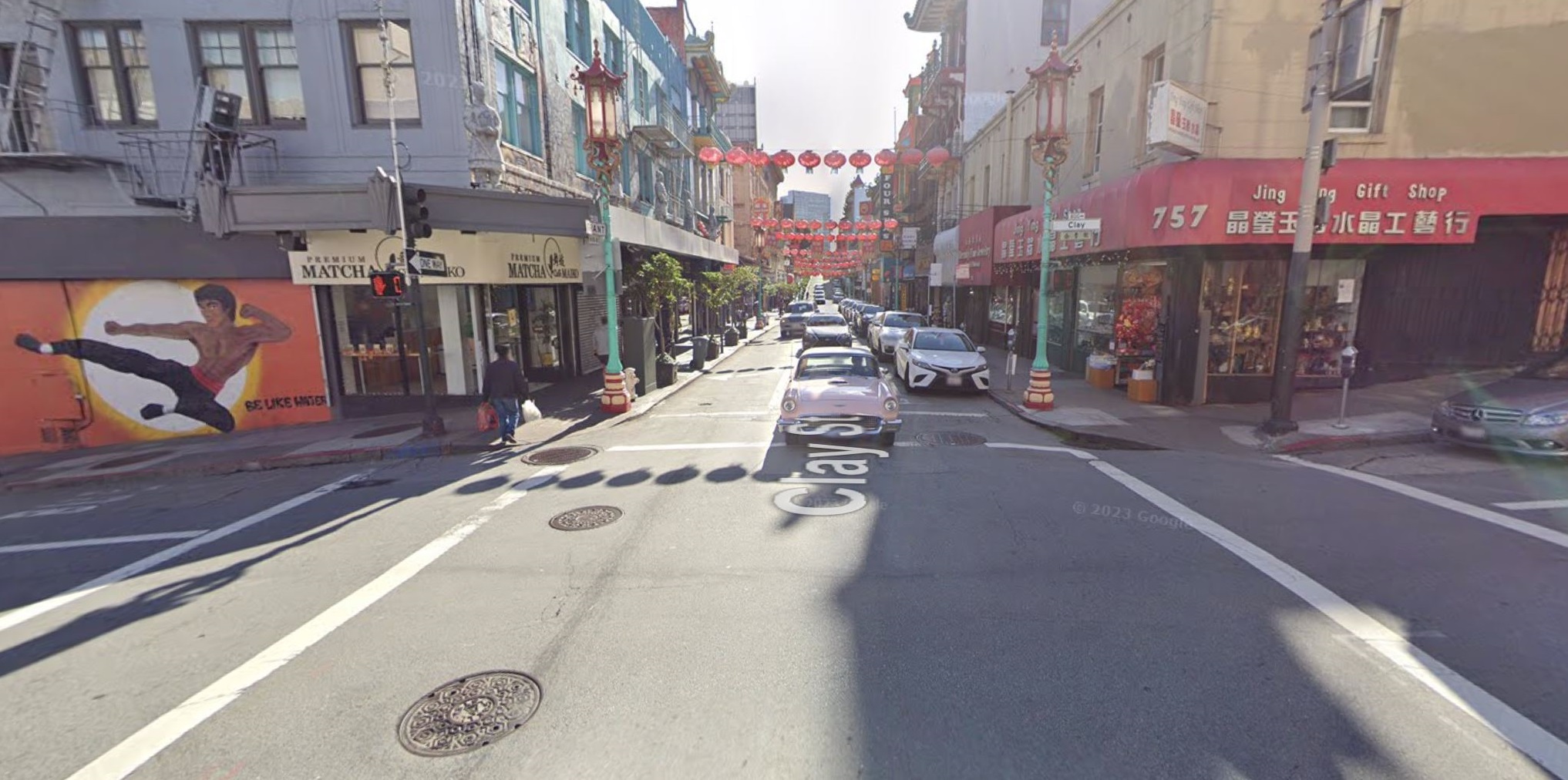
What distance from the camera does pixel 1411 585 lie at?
5.18m

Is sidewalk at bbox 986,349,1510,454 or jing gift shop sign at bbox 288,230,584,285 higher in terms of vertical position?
jing gift shop sign at bbox 288,230,584,285

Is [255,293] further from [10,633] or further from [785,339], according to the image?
[785,339]

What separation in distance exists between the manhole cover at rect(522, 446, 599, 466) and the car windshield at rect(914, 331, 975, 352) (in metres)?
9.23

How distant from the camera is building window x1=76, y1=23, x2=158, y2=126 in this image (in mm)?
11953

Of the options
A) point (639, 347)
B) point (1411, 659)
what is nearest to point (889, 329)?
point (639, 347)

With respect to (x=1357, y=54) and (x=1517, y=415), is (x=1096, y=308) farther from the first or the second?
(x=1517, y=415)

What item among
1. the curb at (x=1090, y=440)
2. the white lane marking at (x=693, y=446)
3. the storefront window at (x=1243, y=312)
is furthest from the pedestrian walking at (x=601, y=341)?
the storefront window at (x=1243, y=312)

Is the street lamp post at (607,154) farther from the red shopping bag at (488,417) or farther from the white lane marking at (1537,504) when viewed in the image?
the white lane marking at (1537,504)

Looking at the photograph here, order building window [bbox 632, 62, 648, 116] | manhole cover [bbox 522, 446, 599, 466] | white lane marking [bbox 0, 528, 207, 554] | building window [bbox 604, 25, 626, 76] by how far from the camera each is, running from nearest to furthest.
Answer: white lane marking [bbox 0, 528, 207, 554]
manhole cover [bbox 522, 446, 599, 466]
building window [bbox 604, 25, 626, 76]
building window [bbox 632, 62, 648, 116]

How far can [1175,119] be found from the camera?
11031 mm

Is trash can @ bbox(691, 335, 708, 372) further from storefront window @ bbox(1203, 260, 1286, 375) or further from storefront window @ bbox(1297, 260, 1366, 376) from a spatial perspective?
storefront window @ bbox(1297, 260, 1366, 376)

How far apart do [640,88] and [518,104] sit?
28.8 ft

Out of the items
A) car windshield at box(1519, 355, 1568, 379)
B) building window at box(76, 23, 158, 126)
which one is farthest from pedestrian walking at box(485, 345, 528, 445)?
car windshield at box(1519, 355, 1568, 379)

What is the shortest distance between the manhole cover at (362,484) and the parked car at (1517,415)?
50.6ft
